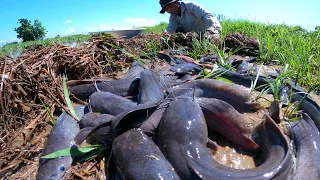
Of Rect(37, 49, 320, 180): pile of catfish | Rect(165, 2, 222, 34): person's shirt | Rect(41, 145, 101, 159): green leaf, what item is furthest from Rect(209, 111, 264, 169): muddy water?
Rect(165, 2, 222, 34): person's shirt

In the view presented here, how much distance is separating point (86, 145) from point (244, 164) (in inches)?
55.4

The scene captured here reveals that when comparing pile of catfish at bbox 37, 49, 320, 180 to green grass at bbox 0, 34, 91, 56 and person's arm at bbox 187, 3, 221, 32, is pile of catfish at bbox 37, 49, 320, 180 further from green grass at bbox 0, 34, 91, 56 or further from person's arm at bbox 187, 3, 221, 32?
person's arm at bbox 187, 3, 221, 32

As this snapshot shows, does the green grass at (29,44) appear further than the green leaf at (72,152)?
Yes

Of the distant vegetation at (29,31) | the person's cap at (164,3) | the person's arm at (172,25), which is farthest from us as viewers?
the distant vegetation at (29,31)

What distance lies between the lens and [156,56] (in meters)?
5.12

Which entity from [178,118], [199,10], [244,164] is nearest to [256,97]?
[244,164]

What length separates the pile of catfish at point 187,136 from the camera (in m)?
→ 1.71

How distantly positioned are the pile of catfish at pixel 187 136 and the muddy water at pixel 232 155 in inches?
0.8

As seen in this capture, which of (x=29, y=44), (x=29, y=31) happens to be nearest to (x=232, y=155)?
(x=29, y=44)

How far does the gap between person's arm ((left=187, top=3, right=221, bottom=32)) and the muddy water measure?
17.2 ft

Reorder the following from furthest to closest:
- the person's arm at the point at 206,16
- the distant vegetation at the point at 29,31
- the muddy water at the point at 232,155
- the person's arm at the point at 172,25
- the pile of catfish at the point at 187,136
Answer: the distant vegetation at the point at 29,31, the person's arm at the point at 172,25, the person's arm at the point at 206,16, the muddy water at the point at 232,155, the pile of catfish at the point at 187,136

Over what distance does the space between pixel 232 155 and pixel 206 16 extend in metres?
5.83

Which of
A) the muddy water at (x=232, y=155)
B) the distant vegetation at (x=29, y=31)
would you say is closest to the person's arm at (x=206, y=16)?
the muddy water at (x=232, y=155)

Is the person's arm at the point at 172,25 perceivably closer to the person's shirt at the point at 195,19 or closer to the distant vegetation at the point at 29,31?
the person's shirt at the point at 195,19
